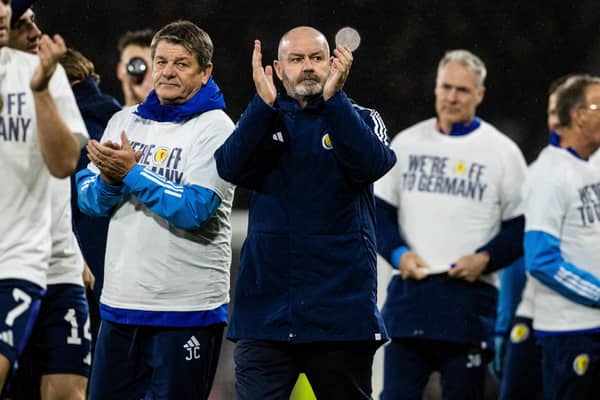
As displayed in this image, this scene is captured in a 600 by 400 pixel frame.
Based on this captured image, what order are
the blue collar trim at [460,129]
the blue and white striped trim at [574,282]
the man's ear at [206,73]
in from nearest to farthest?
the man's ear at [206,73] < the blue and white striped trim at [574,282] < the blue collar trim at [460,129]

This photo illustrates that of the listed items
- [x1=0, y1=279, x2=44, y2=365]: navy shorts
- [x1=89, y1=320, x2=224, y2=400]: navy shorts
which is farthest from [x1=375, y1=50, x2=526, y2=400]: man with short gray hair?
[x1=0, y1=279, x2=44, y2=365]: navy shorts

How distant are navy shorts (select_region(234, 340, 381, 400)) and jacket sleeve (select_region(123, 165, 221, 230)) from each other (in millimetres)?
549

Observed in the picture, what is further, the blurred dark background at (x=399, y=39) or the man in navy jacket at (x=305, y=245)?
the blurred dark background at (x=399, y=39)

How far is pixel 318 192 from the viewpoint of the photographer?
17.1 ft

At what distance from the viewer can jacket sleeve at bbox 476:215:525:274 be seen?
7.12 meters

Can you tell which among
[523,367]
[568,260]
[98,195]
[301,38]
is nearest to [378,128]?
[301,38]

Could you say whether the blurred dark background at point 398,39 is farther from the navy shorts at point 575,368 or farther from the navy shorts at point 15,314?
the navy shorts at point 15,314

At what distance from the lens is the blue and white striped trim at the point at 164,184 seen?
16.8ft

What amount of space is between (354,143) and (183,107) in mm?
751

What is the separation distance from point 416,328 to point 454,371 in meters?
0.34

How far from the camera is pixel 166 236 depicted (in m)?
5.26

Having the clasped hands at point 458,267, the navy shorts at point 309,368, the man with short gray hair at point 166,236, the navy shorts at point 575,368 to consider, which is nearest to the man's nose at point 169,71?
the man with short gray hair at point 166,236

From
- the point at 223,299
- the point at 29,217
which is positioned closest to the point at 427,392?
the point at 223,299

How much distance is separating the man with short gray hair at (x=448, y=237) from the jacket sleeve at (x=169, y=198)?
216 cm
